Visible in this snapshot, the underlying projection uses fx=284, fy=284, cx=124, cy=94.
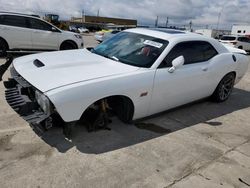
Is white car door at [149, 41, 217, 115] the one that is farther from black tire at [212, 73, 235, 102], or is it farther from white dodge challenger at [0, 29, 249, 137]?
black tire at [212, 73, 235, 102]

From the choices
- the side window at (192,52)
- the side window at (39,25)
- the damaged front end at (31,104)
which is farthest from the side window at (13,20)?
Result: the side window at (192,52)

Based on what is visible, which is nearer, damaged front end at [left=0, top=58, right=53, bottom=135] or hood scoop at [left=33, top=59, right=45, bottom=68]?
damaged front end at [left=0, top=58, right=53, bottom=135]

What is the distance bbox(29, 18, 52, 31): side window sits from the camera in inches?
415

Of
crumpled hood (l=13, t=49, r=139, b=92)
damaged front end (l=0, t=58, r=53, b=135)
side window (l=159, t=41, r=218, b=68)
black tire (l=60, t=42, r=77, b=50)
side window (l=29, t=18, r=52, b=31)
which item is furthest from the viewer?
black tire (l=60, t=42, r=77, b=50)

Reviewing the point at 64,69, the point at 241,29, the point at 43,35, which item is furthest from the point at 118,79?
the point at 241,29

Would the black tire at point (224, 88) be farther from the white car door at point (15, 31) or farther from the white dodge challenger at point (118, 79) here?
the white car door at point (15, 31)

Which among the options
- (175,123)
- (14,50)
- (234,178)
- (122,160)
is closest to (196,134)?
(175,123)

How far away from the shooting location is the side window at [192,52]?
453cm

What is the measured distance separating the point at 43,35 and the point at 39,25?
402mm

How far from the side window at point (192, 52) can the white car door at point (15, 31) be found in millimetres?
7234

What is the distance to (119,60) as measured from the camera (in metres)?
4.42

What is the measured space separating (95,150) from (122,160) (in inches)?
15.8

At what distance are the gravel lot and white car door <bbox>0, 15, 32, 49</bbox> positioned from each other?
592 cm

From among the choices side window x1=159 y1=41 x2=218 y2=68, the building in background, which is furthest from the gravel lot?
the building in background
